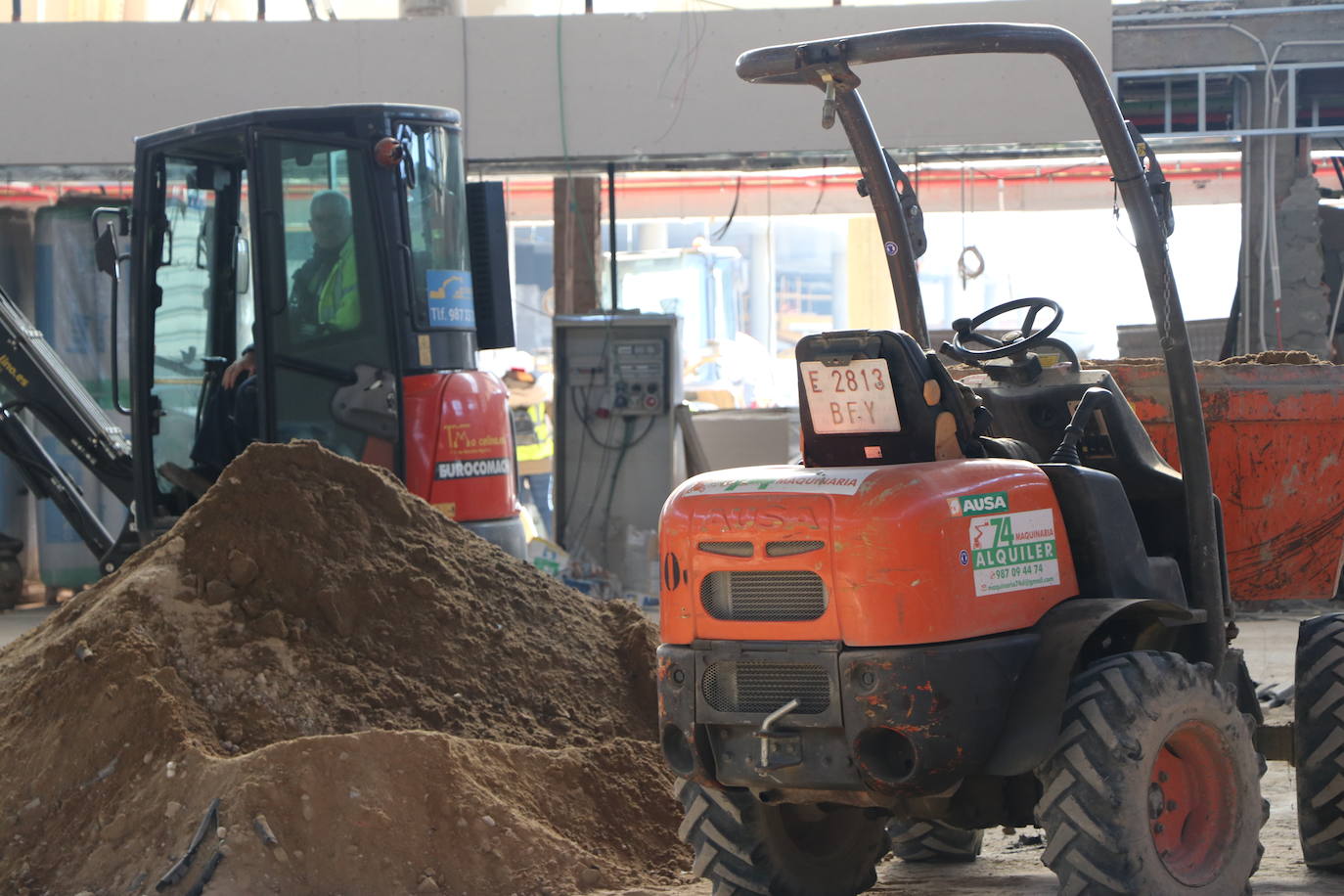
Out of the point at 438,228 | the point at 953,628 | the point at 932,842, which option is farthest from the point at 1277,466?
the point at 438,228

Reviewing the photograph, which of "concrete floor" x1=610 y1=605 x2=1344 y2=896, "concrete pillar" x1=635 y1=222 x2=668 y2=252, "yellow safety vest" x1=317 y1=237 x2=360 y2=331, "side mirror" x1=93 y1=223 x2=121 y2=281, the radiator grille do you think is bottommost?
"concrete floor" x1=610 y1=605 x2=1344 y2=896

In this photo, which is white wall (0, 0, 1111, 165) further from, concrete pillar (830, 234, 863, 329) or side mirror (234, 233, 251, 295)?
concrete pillar (830, 234, 863, 329)

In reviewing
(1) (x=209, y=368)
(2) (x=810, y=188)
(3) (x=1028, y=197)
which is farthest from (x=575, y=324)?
(3) (x=1028, y=197)

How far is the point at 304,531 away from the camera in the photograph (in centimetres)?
612

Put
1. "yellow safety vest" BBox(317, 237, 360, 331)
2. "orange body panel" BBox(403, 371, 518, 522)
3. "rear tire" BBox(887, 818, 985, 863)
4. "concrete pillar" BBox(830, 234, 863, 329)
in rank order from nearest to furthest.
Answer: "rear tire" BBox(887, 818, 985, 863), "orange body panel" BBox(403, 371, 518, 522), "yellow safety vest" BBox(317, 237, 360, 331), "concrete pillar" BBox(830, 234, 863, 329)

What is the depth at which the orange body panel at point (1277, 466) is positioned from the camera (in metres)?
5.16

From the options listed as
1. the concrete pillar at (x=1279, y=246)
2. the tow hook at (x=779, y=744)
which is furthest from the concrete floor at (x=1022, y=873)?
the concrete pillar at (x=1279, y=246)

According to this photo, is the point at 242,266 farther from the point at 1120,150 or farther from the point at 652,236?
the point at 652,236

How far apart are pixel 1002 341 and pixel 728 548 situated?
1.43m

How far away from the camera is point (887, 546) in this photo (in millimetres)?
3746

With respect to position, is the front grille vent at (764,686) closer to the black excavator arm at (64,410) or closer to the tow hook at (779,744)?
the tow hook at (779,744)

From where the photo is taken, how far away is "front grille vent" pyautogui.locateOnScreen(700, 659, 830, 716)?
12.7 ft

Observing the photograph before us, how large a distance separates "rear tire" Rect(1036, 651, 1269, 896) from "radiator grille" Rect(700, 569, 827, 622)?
69cm

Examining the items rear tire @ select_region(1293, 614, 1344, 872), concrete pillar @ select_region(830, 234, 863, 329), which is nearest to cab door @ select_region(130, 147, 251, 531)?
rear tire @ select_region(1293, 614, 1344, 872)
